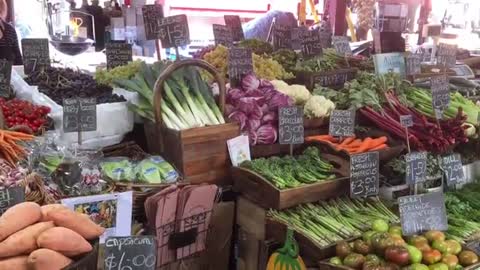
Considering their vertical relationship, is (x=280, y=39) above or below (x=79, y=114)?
above

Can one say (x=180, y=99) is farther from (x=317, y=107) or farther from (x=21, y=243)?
(x=21, y=243)

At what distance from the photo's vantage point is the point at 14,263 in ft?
4.78

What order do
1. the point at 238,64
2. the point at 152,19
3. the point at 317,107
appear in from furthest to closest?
the point at 152,19
the point at 238,64
the point at 317,107

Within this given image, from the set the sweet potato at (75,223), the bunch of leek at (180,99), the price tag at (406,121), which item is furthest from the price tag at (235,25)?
the sweet potato at (75,223)

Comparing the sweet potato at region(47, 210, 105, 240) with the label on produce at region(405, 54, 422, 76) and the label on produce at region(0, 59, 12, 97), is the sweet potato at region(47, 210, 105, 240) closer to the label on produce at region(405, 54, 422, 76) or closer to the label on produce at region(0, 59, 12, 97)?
the label on produce at region(0, 59, 12, 97)

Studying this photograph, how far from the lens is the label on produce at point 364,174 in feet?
8.26

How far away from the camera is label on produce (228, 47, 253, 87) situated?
3.23 m

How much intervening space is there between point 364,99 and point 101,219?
1856mm

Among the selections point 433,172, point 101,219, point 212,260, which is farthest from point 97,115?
point 433,172

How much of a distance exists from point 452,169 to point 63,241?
207cm

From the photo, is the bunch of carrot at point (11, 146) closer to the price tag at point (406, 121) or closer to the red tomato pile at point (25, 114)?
the red tomato pile at point (25, 114)

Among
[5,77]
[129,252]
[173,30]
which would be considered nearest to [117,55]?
[173,30]

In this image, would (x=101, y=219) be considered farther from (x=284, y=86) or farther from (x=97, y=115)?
(x=284, y=86)

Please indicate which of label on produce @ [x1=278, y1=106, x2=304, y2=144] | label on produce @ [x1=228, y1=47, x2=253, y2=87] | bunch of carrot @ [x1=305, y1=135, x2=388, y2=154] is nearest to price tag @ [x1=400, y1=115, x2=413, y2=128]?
bunch of carrot @ [x1=305, y1=135, x2=388, y2=154]
